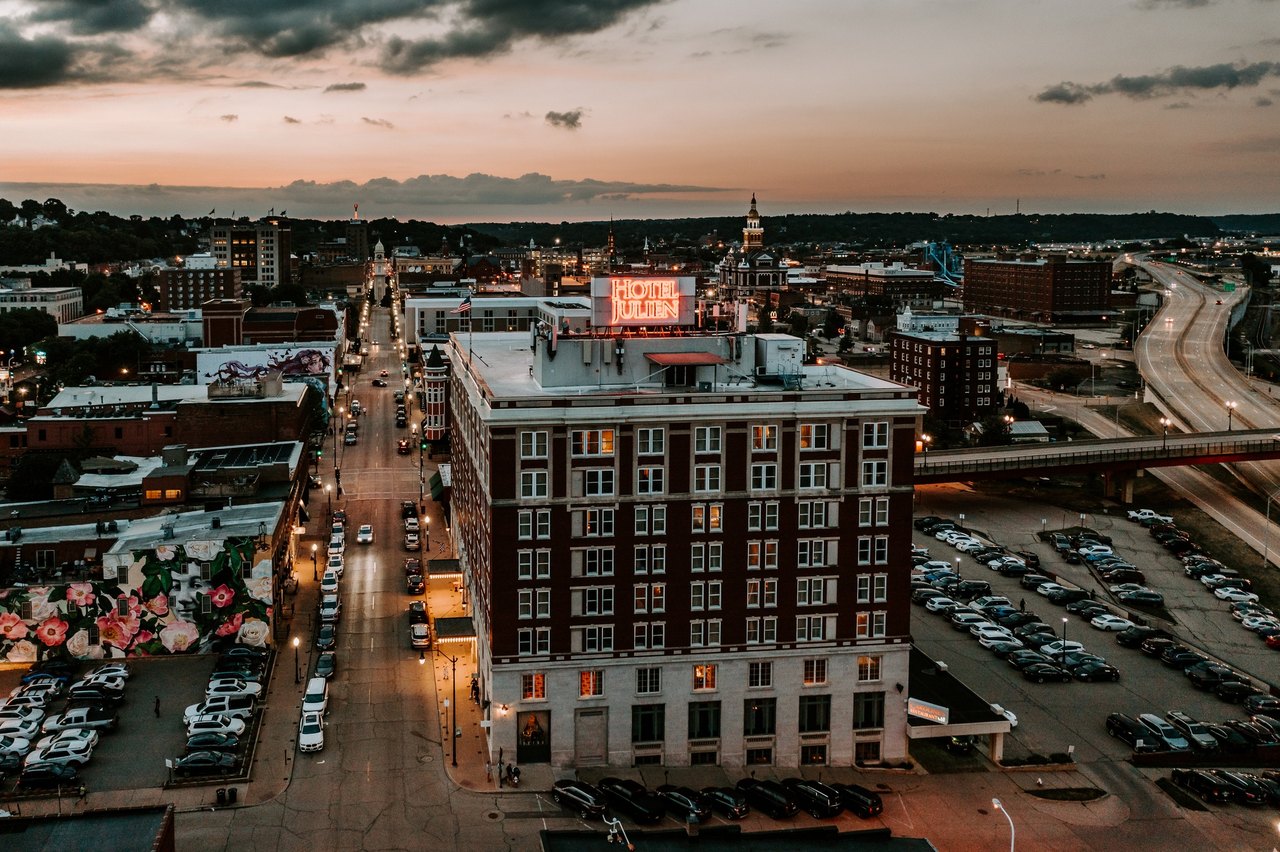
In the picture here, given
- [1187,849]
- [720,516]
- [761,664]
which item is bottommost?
[1187,849]

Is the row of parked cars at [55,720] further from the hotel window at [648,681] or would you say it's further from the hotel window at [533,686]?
the hotel window at [648,681]

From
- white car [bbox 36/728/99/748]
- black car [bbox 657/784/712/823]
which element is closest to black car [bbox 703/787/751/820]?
black car [bbox 657/784/712/823]

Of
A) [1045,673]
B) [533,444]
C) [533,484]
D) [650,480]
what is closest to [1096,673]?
[1045,673]

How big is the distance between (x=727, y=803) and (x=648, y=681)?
7.91 m

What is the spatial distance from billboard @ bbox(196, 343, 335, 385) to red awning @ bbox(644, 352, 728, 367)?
9700 cm

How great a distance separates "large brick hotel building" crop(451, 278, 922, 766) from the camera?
193ft

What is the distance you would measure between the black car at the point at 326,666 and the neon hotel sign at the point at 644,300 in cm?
2634

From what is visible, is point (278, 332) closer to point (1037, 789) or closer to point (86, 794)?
point (86, 794)

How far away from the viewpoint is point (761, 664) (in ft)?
199

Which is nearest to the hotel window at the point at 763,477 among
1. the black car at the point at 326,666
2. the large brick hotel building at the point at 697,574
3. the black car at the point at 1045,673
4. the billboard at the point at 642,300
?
the large brick hotel building at the point at 697,574

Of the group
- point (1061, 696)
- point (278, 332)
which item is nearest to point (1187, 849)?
point (1061, 696)

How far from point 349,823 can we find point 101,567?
33.4 metres

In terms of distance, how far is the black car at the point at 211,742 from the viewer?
60156mm

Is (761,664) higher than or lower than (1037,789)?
higher
